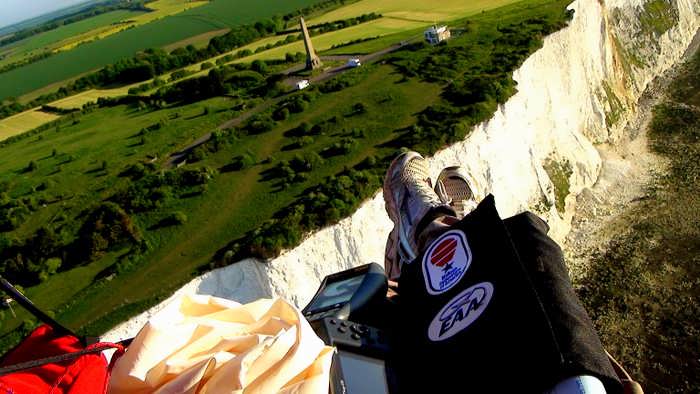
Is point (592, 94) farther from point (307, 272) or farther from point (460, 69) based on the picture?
point (307, 272)

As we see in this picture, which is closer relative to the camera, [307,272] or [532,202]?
[307,272]

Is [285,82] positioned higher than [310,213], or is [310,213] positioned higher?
[285,82]

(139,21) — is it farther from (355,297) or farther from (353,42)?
(355,297)

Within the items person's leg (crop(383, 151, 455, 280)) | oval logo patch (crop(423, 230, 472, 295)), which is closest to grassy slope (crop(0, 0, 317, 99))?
person's leg (crop(383, 151, 455, 280))

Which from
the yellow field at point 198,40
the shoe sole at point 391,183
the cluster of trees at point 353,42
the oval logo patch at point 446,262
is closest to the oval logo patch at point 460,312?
the oval logo patch at point 446,262

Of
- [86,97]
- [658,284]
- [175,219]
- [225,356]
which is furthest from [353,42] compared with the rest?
[225,356]

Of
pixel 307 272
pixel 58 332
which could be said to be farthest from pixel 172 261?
pixel 58 332
